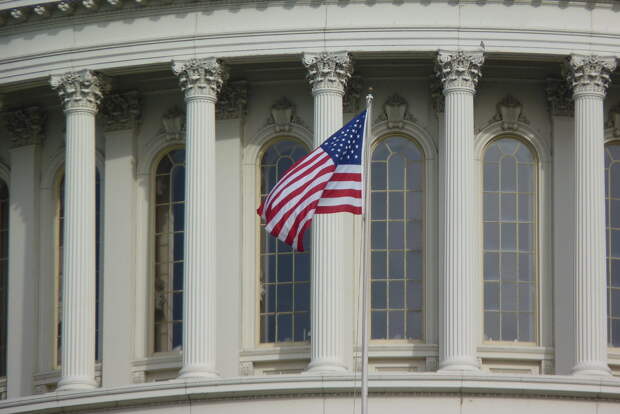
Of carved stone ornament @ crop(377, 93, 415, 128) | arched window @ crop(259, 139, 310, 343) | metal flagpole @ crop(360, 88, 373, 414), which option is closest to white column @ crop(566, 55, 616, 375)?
carved stone ornament @ crop(377, 93, 415, 128)

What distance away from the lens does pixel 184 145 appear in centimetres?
7281

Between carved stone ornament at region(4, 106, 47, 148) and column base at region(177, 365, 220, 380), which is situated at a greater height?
carved stone ornament at region(4, 106, 47, 148)

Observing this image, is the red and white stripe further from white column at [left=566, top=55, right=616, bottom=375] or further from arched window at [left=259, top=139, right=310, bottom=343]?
white column at [left=566, top=55, right=616, bottom=375]

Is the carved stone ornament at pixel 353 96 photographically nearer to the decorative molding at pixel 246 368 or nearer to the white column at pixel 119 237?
the white column at pixel 119 237

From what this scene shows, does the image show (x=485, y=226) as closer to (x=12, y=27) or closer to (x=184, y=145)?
(x=184, y=145)

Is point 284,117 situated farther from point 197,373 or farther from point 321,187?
point 321,187

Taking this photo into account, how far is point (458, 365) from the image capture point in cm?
6781

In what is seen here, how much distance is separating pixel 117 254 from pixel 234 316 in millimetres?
3799

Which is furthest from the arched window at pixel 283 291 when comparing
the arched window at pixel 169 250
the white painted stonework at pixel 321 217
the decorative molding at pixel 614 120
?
the decorative molding at pixel 614 120

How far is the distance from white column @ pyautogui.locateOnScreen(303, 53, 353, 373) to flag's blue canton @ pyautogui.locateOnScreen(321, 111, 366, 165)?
8195 mm

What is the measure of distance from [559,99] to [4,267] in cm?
1588

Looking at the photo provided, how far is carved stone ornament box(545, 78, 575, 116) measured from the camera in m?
71.2

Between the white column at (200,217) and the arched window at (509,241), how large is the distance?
6.93 metres

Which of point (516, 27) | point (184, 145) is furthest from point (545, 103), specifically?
point (184, 145)
